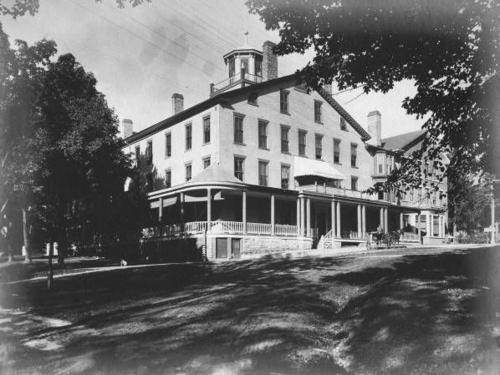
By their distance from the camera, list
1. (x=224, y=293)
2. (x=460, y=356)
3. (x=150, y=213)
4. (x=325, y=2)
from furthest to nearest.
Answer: (x=150, y=213) < (x=224, y=293) < (x=325, y=2) < (x=460, y=356)

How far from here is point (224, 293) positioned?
1330 centimetres

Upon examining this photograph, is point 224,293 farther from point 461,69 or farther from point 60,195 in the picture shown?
point 60,195

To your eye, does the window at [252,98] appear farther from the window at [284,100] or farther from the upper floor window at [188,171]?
the upper floor window at [188,171]

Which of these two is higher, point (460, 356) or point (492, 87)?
point (492, 87)

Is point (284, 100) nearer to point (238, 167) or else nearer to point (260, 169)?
point (260, 169)

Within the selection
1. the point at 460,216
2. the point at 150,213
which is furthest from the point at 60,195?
the point at 460,216

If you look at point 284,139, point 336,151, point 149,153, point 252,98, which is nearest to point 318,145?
point 336,151

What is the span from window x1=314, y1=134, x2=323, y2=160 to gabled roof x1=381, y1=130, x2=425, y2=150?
1052 cm

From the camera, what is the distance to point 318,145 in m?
40.1

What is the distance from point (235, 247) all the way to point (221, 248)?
950 mm

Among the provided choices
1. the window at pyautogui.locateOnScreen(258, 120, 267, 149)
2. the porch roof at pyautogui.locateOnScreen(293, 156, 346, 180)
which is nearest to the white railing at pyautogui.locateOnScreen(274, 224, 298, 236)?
the porch roof at pyautogui.locateOnScreen(293, 156, 346, 180)

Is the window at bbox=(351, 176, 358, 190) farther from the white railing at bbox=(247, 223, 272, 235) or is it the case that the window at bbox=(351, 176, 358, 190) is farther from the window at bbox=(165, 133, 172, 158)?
the window at bbox=(165, 133, 172, 158)

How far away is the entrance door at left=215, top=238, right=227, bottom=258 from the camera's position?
29.7 meters

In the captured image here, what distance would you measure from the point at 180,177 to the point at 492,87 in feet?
95.3
